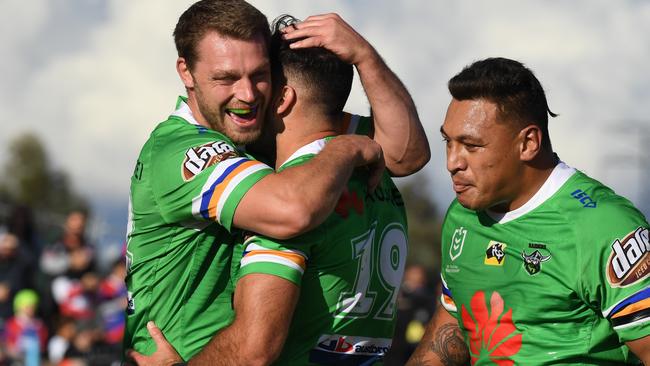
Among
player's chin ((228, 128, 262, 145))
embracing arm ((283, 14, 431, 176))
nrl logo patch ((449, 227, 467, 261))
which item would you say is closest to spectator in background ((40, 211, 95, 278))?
nrl logo patch ((449, 227, 467, 261))

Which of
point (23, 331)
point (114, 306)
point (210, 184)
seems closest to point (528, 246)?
point (210, 184)

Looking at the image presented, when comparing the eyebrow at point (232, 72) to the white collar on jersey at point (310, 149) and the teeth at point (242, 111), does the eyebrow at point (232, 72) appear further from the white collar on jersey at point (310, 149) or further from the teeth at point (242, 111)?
the white collar on jersey at point (310, 149)

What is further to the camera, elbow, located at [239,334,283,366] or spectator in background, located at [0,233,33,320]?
spectator in background, located at [0,233,33,320]

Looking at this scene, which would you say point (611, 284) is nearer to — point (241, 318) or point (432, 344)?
point (432, 344)

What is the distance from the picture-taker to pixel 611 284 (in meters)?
4.89

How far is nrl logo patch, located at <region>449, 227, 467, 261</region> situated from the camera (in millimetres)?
5708

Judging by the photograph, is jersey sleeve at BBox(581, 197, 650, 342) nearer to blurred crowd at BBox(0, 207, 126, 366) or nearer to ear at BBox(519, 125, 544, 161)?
ear at BBox(519, 125, 544, 161)

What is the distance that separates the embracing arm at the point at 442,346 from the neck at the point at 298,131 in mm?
1486

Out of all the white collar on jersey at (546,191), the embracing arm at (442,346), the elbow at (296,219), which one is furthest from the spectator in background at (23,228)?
the elbow at (296,219)

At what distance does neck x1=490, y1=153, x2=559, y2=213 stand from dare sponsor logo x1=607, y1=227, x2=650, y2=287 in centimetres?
61

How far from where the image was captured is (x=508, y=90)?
540 centimetres

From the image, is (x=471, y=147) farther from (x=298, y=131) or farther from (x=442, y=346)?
(x=442, y=346)

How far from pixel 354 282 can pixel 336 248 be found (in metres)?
0.20

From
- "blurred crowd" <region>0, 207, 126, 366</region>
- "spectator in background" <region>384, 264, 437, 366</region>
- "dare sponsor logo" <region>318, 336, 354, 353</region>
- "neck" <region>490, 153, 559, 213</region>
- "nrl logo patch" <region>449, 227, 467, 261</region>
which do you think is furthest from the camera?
"spectator in background" <region>384, 264, 437, 366</region>
